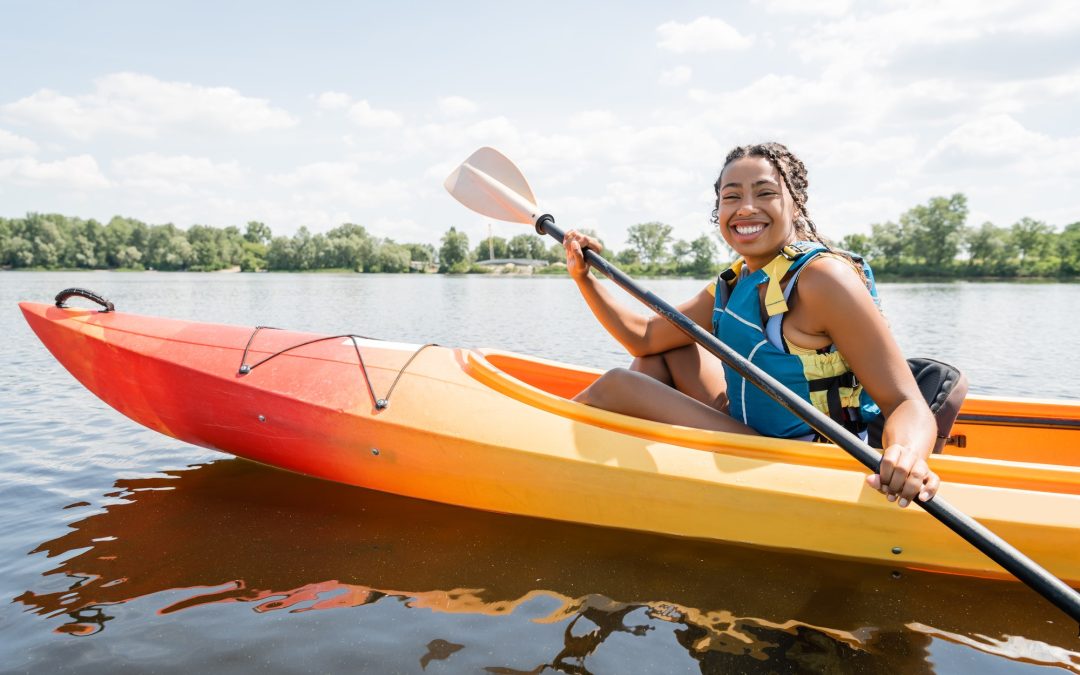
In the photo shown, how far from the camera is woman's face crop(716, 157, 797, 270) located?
2346 millimetres

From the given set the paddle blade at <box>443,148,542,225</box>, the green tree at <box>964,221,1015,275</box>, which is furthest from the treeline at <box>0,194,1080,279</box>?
the paddle blade at <box>443,148,542,225</box>

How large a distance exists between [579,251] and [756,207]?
80 centimetres

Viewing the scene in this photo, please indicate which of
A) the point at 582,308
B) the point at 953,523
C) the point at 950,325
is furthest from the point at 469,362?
the point at 582,308

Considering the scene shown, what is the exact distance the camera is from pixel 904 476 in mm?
1719

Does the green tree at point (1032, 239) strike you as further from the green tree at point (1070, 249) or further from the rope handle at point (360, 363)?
the rope handle at point (360, 363)

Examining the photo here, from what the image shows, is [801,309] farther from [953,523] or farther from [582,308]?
[582,308]

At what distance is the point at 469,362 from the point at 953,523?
208 cm

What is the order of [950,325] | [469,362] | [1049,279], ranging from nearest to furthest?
[469,362] < [950,325] < [1049,279]

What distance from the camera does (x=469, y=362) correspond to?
3.25m

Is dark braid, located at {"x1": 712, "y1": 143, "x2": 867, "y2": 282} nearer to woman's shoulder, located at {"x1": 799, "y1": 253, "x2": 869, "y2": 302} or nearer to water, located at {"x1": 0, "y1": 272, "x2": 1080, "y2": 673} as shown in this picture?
woman's shoulder, located at {"x1": 799, "y1": 253, "x2": 869, "y2": 302}

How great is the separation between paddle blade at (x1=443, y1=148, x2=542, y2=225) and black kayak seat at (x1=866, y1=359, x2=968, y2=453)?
81.9 inches

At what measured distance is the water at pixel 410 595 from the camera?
1.96m

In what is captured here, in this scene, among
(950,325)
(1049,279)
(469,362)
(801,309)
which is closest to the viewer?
(801,309)

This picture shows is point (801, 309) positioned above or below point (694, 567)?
above
